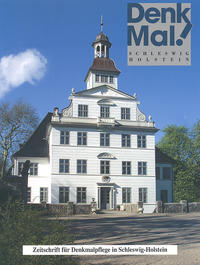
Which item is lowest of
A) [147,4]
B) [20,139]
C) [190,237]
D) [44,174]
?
[190,237]

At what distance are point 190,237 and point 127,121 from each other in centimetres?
2322

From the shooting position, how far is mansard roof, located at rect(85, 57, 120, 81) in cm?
3872

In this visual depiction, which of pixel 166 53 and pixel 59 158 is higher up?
pixel 166 53

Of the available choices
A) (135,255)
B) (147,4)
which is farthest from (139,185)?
(135,255)

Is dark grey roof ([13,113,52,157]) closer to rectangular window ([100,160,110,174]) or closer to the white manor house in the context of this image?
the white manor house

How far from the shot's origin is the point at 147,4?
1931 cm

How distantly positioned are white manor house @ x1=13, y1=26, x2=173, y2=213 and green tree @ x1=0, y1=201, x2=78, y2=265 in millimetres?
26549

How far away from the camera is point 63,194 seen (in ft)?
110

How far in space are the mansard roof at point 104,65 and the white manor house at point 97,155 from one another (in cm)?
109

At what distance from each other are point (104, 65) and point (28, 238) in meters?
34.7

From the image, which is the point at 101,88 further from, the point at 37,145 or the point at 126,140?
the point at 37,145

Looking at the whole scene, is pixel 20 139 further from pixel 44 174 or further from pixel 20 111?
pixel 44 174

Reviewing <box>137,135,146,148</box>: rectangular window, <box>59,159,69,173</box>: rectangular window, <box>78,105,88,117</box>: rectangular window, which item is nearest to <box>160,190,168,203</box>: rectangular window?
<box>137,135,146,148</box>: rectangular window

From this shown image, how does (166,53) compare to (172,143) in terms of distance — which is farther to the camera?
(172,143)
